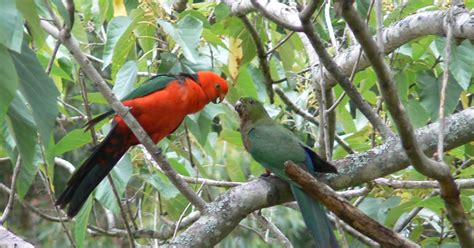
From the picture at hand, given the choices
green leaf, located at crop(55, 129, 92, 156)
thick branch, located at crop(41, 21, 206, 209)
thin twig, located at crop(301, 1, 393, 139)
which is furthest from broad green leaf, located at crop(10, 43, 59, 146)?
green leaf, located at crop(55, 129, 92, 156)

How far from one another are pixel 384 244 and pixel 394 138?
1.78 ft

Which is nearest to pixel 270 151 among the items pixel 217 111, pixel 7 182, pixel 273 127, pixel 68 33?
pixel 273 127

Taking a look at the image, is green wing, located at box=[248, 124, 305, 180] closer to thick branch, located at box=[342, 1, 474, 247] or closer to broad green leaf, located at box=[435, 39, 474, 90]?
broad green leaf, located at box=[435, 39, 474, 90]

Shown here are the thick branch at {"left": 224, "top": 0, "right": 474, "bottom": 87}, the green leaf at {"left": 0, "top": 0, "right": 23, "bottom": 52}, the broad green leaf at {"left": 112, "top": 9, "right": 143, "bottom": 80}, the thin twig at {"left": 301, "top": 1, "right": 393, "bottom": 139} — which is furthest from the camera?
the broad green leaf at {"left": 112, "top": 9, "right": 143, "bottom": 80}

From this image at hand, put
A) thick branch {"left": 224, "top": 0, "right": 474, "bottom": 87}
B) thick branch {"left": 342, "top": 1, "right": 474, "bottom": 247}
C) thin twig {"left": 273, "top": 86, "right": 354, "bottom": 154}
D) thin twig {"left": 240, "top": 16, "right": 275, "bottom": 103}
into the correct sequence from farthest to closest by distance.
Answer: thin twig {"left": 273, "top": 86, "right": 354, "bottom": 154} → thin twig {"left": 240, "top": 16, "right": 275, "bottom": 103} → thick branch {"left": 224, "top": 0, "right": 474, "bottom": 87} → thick branch {"left": 342, "top": 1, "right": 474, "bottom": 247}

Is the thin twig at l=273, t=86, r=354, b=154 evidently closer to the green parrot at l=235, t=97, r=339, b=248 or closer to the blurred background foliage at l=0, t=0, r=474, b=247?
the blurred background foliage at l=0, t=0, r=474, b=247

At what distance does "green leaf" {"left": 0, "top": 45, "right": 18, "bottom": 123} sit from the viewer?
1202 mm

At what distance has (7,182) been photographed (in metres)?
6.03

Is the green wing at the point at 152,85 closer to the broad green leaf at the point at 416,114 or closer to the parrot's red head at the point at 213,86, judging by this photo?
the parrot's red head at the point at 213,86

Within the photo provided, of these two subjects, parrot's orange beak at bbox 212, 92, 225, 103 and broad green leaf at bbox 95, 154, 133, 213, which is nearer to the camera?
broad green leaf at bbox 95, 154, 133, 213

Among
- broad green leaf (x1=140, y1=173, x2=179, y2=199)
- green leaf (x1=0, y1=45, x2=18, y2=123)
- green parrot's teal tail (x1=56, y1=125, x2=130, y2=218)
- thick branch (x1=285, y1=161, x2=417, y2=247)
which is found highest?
green leaf (x1=0, y1=45, x2=18, y2=123)

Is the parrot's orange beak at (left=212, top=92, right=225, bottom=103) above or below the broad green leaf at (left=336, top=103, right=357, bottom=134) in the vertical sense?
above

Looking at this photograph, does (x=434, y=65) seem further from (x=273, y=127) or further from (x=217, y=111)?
(x=217, y=111)

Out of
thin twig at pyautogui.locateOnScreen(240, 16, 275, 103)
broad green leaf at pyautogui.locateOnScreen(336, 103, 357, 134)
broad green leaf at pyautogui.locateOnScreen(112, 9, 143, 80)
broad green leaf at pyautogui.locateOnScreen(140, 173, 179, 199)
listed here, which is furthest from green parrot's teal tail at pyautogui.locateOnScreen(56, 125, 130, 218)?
broad green leaf at pyautogui.locateOnScreen(336, 103, 357, 134)
